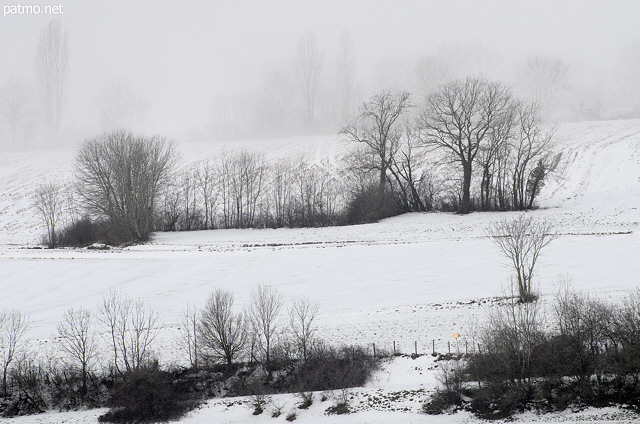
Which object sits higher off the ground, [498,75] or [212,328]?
[498,75]

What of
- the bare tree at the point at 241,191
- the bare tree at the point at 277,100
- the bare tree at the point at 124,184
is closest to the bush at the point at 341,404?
the bare tree at the point at 241,191

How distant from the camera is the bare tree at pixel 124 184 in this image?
52250 mm

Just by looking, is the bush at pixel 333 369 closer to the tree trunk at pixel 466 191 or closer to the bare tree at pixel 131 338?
the bare tree at pixel 131 338

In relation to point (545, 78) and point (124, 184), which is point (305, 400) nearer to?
point (124, 184)

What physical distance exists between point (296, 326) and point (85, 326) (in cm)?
1341

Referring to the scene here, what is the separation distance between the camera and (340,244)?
44219mm

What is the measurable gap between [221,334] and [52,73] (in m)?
113

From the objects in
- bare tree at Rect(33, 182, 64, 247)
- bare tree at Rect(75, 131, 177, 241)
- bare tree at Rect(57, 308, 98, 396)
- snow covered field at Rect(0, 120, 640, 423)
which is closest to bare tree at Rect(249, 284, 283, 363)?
snow covered field at Rect(0, 120, 640, 423)

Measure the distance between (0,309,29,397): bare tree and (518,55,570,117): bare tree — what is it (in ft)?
316

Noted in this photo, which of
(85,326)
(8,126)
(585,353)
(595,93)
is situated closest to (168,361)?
(85,326)

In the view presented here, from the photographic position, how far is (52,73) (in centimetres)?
11606

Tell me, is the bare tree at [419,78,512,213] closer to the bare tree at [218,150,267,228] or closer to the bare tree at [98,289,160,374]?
the bare tree at [218,150,267,228]

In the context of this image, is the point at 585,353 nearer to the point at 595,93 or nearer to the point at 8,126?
the point at 595,93

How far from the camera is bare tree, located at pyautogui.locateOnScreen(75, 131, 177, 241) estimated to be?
52.2 metres
